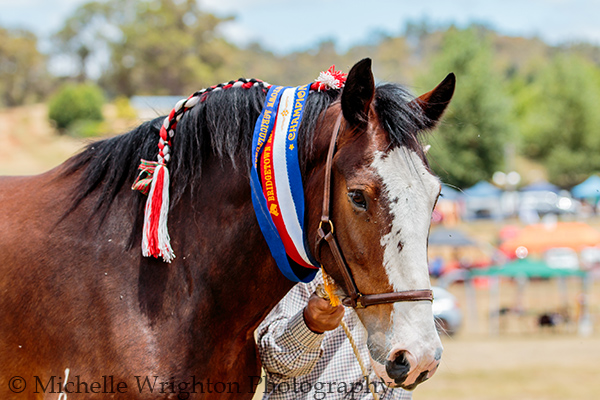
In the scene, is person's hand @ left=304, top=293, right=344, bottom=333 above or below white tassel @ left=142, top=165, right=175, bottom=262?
below

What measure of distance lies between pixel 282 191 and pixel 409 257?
0.57m

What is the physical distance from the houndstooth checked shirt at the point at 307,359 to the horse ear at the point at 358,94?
969 mm

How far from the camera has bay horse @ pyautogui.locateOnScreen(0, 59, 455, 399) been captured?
81.8 inches

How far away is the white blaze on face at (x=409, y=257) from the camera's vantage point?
6.55 ft

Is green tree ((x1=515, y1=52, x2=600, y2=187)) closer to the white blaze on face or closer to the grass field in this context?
the grass field

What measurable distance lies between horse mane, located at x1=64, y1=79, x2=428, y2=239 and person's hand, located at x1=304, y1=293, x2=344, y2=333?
2.04ft

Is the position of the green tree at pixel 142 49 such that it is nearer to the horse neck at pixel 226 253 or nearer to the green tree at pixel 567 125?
the green tree at pixel 567 125

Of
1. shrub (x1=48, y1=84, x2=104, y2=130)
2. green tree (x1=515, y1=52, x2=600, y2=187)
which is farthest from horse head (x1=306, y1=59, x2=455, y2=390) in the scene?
green tree (x1=515, y1=52, x2=600, y2=187)

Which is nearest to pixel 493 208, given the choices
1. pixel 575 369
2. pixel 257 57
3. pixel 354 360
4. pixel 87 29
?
pixel 575 369

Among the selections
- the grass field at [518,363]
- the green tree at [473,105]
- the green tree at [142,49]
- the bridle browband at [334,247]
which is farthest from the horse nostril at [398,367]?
the green tree at [142,49]

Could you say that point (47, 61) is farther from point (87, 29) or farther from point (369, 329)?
point (369, 329)

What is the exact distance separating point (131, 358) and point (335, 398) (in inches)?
43.9

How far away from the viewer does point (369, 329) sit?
7.04 feet

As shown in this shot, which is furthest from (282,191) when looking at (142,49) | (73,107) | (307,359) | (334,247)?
(142,49)
